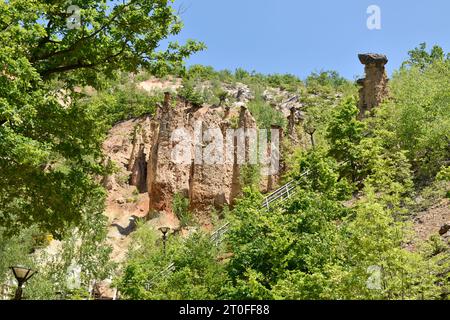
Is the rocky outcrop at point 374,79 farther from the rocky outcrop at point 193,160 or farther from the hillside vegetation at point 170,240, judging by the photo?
the hillside vegetation at point 170,240

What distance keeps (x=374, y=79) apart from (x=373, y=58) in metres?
1.58

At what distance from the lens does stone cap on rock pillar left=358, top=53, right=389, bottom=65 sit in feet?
138

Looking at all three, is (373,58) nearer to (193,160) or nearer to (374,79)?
(374,79)

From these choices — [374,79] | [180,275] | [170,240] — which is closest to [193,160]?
[170,240]

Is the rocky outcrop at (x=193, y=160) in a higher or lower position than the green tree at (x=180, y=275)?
higher

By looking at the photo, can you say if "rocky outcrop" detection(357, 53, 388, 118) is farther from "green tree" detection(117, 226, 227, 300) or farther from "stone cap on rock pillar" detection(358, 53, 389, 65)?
"green tree" detection(117, 226, 227, 300)

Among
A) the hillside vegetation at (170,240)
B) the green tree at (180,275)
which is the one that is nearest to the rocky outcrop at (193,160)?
the hillside vegetation at (170,240)

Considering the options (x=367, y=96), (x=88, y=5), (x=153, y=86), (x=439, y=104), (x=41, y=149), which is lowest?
(x=41, y=149)

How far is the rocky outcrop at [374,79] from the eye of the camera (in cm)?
4178

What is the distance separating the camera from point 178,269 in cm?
1858
